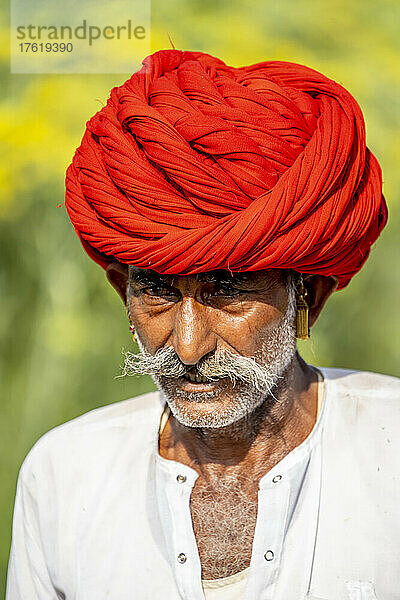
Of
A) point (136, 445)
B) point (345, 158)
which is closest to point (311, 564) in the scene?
point (136, 445)

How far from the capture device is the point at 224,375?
1.54 metres

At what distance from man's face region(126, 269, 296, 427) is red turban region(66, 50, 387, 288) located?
0.06m

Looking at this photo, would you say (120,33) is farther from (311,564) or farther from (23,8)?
(311,564)

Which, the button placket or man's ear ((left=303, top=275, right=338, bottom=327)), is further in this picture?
man's ear ((left=303, top=275, right=338, bottom=327))

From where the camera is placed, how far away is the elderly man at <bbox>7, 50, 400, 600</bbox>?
1.51 metres

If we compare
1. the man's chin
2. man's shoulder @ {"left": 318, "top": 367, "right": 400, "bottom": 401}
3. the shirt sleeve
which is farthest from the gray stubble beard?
the shirt sleeve

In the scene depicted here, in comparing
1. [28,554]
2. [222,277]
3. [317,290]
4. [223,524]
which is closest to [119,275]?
[222,277]

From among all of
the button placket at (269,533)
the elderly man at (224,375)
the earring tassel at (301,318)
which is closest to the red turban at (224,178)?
the elderly man at (224,375)

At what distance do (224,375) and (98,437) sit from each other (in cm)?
50

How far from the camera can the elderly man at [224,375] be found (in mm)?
1515

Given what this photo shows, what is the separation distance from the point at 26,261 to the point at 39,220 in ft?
0.60

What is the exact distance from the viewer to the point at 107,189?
1577mm

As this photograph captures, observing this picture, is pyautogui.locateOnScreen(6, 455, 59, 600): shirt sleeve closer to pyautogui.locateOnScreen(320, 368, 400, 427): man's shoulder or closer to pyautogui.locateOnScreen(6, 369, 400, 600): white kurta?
pyautogui.locateOnScreen(6, 369, 400, 600): white kurta

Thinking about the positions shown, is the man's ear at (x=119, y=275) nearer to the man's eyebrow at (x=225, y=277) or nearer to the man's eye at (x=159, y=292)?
the man's eye at (x=159, y=292)
